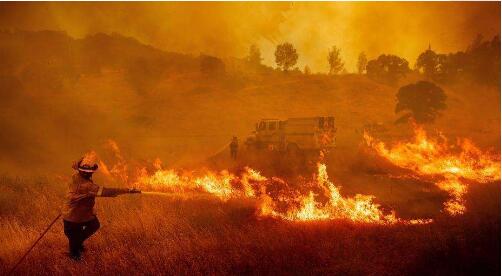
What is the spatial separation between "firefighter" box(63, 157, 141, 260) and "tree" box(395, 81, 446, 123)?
3551 centimetres

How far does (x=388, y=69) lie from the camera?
6600 centimetres

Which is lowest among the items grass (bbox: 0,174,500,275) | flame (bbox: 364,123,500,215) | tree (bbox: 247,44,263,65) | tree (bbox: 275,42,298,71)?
grass (bbox: 0,174,500,275)

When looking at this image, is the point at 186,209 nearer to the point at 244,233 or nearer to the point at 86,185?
the point at 244,233

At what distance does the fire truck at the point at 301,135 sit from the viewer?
20.3 m

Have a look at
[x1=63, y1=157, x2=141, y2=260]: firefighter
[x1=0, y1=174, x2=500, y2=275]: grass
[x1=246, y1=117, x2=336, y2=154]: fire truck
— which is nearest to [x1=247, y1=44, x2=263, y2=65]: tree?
[x1=246, y1=117, x2=336, y2=154]: fire truck

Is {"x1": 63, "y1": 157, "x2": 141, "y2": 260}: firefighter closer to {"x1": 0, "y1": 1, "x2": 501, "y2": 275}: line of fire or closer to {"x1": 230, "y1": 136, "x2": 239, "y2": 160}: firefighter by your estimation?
{"x1": 0, "y1": 1, "x2": 501, "y2": 275}: line of fire

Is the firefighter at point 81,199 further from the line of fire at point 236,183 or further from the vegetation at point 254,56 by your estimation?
the vegetation at point 254,56

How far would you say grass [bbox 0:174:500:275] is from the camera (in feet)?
19.4

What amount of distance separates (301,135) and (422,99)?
21.3 metres

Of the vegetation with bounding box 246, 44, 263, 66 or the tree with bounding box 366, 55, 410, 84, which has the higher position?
the vegetation with bounding box 246, 44, 263, 66

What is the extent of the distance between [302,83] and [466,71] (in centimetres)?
3604

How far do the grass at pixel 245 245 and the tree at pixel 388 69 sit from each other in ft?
200

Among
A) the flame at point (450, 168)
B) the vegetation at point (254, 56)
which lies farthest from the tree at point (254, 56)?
the flame at point (450, 168)

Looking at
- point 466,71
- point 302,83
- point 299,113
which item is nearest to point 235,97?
point 299,113
